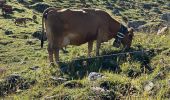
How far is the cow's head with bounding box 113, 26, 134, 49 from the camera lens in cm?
1630

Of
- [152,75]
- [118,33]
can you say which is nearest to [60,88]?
[152,75]

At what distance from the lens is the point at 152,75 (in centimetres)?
1102

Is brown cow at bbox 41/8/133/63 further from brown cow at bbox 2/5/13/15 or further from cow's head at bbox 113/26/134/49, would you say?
brown cow at bbox 2/5/13/15

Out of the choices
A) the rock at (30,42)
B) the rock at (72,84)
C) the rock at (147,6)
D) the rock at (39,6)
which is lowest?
the rock at (147,6)

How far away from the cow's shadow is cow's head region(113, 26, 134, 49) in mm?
2512

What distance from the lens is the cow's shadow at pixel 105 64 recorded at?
486 inches

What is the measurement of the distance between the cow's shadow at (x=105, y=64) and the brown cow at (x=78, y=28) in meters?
2.06

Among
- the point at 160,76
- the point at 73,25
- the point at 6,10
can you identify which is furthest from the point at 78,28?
the point at 6,10

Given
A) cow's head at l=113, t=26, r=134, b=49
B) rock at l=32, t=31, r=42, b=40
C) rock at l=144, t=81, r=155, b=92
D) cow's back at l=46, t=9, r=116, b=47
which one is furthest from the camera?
rock at l=32, t=31, r=42, b=40

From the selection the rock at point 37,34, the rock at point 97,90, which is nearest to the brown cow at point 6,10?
the rock at point 37,34

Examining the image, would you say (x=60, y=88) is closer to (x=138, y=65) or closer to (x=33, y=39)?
(x=138, y=65)

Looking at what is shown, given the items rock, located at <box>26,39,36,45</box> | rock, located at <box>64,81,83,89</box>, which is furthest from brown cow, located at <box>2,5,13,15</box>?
rock, located at <box>64,81,83,89</box>

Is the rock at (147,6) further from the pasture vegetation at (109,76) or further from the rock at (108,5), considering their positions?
the pasture vegetation at (109,76)

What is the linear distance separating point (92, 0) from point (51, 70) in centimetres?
4646
